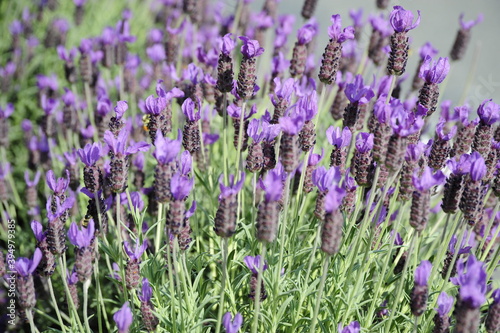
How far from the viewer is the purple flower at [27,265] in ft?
6.50

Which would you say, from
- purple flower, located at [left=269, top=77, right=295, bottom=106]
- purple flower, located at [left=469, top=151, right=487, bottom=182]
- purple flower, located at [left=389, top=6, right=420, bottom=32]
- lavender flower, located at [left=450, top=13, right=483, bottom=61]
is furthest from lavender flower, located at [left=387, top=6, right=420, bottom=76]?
lavender flower, located at [left=450, top=13, right=483, bottom=61]

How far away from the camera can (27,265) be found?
78.9 inches

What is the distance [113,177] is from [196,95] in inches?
33.6

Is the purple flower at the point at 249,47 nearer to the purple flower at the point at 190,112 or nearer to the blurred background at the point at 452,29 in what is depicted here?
the purple flower at the point at 190,112

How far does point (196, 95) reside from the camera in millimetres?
2742

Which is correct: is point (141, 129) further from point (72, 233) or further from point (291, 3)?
point (291, 3)

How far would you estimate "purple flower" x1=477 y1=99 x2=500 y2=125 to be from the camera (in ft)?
7.02

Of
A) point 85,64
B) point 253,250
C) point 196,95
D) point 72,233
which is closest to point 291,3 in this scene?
point 85,64

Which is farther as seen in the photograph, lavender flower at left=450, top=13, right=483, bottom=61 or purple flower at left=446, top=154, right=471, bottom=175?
lavender flower at left=450, top=13, right=483, bottom=61

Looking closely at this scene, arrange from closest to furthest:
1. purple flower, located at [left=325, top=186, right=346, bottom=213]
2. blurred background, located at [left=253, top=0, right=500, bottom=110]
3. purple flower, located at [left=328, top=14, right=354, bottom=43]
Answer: purple flower, located at [left=325, top=186, right=346, bottom=213]
purple flower, located at [left=328, top=14, right=354, bottom=43]
blurred background, located at [left=253, top=0, right=500, bottom=110]

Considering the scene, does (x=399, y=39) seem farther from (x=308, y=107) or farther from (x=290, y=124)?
(x=290, y=124)

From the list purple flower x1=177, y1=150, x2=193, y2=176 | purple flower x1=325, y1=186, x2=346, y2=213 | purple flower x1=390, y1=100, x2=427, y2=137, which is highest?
purple flower x1=390, y1=100, x2=427, y2=137

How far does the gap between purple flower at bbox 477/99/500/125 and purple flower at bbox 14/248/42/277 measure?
1.85m

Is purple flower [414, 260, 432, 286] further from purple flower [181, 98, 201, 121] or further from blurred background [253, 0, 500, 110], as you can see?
blurred background [253, 0, 500, 110]
